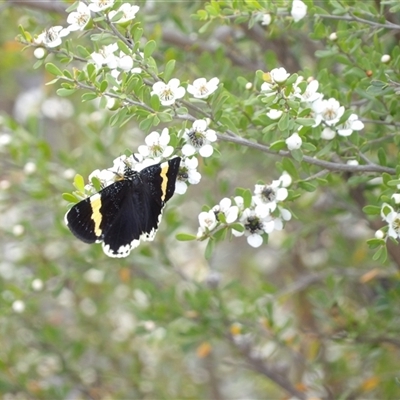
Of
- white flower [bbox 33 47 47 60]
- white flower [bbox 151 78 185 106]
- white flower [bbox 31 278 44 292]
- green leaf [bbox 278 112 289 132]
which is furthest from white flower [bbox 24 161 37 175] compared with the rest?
green leaf [bbox 278 112 289 132]

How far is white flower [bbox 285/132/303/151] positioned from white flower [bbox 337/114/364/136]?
0.27 ft

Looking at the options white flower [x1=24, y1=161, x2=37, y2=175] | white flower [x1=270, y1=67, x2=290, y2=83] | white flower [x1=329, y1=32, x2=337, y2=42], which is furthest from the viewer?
white flower [x1=24, y1=161, x2=37, y2=175]

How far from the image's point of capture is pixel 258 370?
147 cm

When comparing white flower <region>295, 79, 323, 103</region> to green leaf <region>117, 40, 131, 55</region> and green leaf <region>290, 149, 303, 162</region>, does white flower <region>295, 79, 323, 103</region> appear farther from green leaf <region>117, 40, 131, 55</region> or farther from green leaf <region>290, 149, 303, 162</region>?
green leaf <region>117, 40, 131, 55</region>

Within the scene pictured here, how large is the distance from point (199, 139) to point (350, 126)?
0.78ft

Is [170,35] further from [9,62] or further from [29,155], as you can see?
[9,62]

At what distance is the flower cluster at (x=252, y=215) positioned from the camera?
821 mm

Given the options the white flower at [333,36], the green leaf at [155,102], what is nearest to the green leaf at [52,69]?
the green leaf at [155,102]

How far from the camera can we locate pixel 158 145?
81 cm

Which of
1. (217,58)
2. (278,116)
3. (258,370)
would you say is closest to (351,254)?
(258,370)

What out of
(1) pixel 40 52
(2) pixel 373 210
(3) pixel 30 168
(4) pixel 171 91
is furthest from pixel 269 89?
(3) pixel 30 168

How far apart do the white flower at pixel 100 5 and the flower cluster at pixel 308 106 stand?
0.24m

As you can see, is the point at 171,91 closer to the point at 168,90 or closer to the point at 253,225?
the point at 168,90

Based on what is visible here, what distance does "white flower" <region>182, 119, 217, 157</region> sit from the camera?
2.62ft
